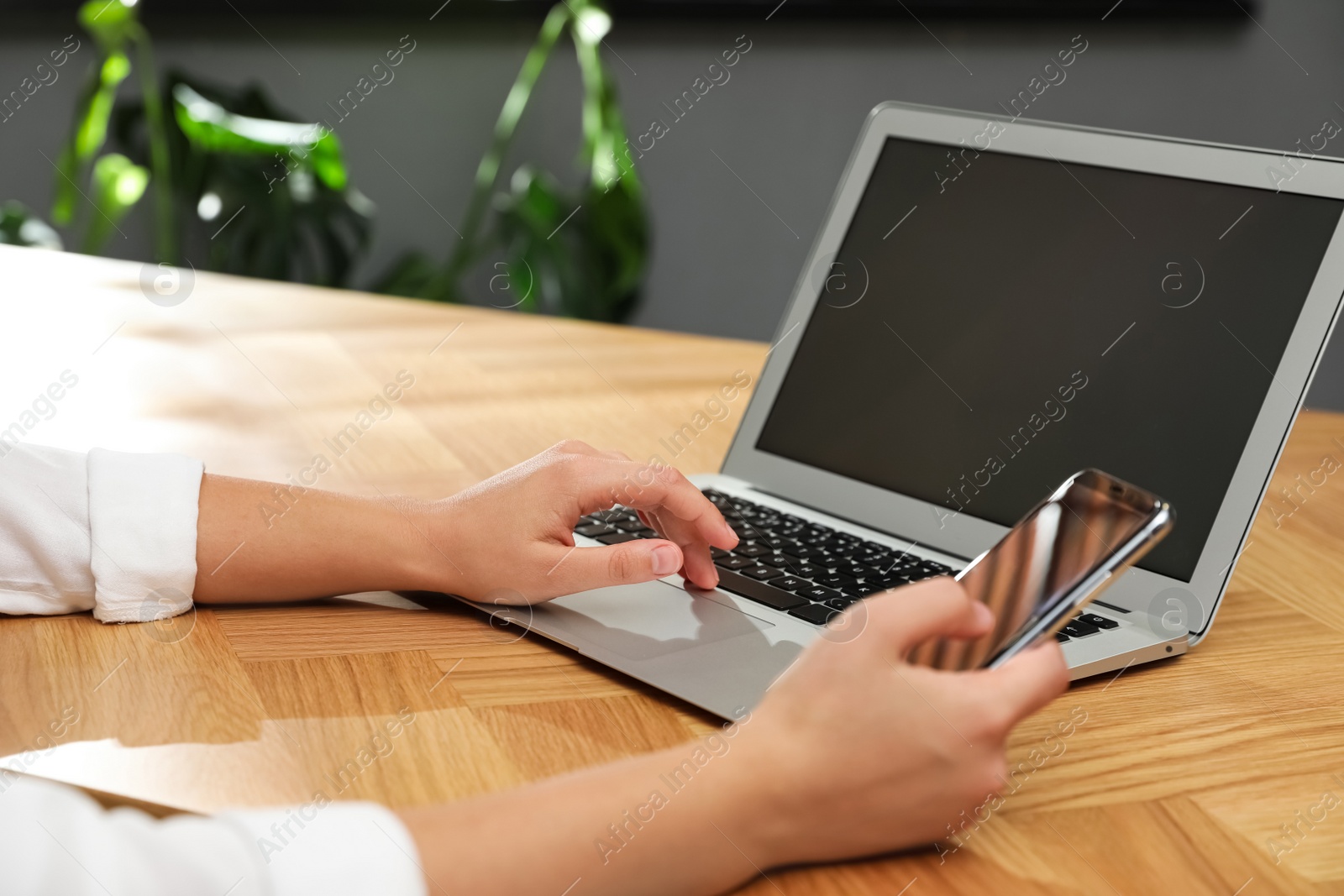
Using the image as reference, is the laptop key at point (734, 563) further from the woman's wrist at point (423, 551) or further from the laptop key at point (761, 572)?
the woman's wrist at point (423, 551)

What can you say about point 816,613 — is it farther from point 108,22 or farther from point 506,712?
point 108,22

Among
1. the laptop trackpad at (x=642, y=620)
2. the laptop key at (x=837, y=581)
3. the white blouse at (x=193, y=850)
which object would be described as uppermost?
the laptop key at (x=837, y=581)

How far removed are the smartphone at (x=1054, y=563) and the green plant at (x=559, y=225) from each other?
7.09 feet

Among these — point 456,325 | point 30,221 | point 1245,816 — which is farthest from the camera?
point 30,221

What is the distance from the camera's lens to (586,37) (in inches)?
104

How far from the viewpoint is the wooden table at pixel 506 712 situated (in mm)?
501

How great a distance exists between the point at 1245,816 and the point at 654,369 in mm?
906

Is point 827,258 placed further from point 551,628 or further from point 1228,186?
point 551,628

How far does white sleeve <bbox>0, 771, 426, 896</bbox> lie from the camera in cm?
41

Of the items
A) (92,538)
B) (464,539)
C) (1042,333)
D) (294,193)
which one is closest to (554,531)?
(464,539)

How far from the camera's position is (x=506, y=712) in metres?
0.60

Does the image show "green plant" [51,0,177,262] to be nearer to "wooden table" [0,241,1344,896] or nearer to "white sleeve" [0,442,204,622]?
"wooden table" [0,241,1344,896]

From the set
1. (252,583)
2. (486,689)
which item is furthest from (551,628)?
(252,583)

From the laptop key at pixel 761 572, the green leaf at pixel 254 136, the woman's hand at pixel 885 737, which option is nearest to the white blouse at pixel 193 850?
the woman's hand at pixel 885 737
